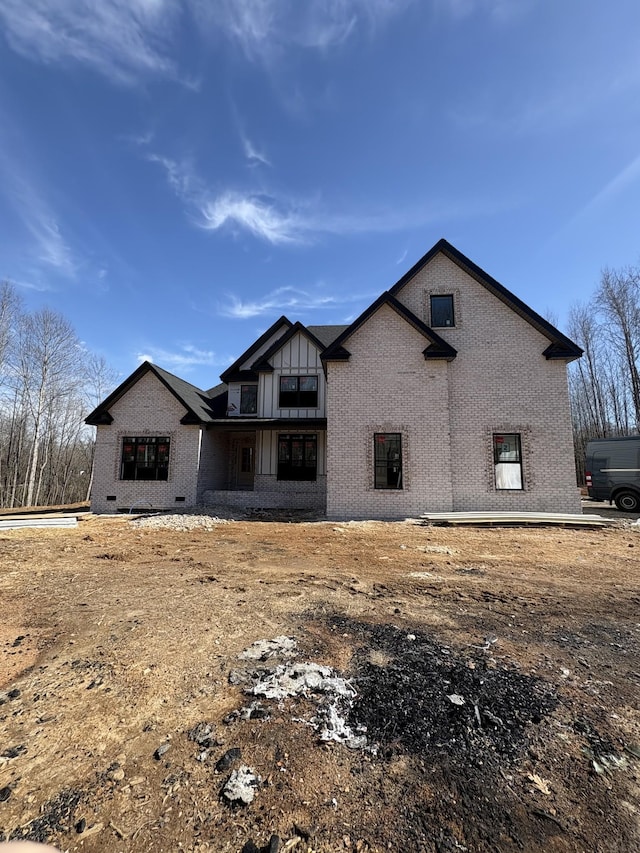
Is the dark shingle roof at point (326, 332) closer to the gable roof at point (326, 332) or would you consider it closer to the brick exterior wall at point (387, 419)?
the gable roof at point (326, 332)

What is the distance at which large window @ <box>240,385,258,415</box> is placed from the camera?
1980 cm

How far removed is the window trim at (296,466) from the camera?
17922mm

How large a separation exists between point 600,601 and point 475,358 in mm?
10362

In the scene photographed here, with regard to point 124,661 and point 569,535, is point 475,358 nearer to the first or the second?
point 569,535

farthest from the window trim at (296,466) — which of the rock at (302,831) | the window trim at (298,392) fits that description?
the rock at (302,831)

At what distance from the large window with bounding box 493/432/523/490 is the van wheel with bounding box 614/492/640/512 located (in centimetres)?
512

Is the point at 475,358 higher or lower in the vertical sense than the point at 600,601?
higher

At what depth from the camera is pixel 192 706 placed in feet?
8.96

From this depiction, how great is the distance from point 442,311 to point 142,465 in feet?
47.4

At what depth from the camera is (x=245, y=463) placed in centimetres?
2055

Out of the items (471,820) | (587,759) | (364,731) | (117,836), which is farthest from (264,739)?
(587,759)

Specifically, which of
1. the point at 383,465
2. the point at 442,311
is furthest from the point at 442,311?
the point at 383,465

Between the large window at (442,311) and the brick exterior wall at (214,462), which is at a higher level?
the large window at (442,311)

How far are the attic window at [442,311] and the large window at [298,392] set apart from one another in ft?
22.6
